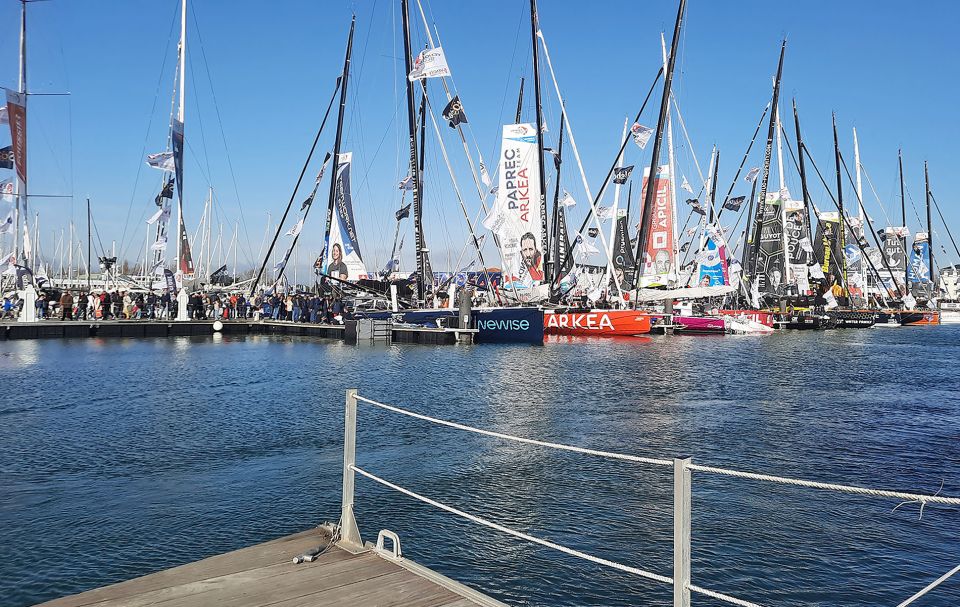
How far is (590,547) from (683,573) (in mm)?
4311

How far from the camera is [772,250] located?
70938 mm

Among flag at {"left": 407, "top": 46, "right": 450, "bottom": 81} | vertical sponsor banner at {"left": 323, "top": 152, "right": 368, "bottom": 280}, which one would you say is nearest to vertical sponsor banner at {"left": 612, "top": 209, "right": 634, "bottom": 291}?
vertical sponsor banner at {"left": 323, "top": 152, "right": 368, "bottom": 280}

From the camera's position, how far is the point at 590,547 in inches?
Answer: 327

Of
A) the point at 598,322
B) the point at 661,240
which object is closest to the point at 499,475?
the point at 598,322

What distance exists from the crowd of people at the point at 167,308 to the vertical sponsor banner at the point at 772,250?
4321 cm

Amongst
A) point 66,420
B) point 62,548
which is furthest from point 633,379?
point 62,548

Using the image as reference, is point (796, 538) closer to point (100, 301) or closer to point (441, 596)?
point (441, 596)

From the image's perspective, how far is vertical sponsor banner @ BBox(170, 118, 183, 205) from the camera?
36.2m

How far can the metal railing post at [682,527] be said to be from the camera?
13.3 ft

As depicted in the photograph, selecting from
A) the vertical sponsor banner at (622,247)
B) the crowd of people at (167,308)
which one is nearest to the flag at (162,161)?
the crowd of people at (167,308)

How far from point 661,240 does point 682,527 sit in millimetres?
49892

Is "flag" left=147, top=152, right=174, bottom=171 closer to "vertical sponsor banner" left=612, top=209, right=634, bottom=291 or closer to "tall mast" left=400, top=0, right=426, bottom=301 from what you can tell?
"tall mast" left=400, top=0, right=426, bottom=301

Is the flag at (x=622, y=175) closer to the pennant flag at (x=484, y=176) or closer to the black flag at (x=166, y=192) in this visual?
the pennant flag at (x=484, y=176)

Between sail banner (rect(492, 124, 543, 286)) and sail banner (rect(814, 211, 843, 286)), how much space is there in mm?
51496
